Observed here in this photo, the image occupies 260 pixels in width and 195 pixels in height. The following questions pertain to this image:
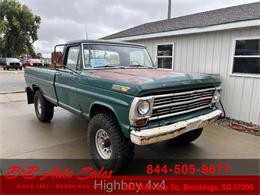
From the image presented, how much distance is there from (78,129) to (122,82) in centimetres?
281

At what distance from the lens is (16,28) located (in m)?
37.9

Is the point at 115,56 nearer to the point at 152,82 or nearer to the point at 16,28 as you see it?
the point at 152,82

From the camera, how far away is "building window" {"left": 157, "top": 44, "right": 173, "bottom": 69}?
7602 mm

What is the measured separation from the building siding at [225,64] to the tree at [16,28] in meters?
39.3

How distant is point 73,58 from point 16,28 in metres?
41.0

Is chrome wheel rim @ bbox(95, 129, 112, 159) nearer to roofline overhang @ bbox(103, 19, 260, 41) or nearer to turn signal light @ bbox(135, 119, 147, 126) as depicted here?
turn signal light @ bbox(135, 119, 147, 126)

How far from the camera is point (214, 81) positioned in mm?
3312

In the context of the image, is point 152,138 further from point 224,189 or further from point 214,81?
point 214,81

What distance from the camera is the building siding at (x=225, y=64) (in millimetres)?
5520

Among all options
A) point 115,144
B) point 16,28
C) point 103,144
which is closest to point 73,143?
point 103,144

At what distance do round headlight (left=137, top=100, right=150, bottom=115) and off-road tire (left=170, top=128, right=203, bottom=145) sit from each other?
187 cm

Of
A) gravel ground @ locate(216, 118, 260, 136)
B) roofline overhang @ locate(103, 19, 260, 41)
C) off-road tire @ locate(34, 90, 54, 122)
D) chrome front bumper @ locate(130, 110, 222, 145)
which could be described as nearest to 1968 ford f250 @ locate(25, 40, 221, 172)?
chrome front bumper @ locate(130, 110, 222, 145)

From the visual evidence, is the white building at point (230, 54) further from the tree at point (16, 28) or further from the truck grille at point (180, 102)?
the tree at point (16, 28)

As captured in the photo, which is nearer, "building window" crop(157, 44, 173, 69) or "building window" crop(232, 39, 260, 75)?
"building window" crop(232, 39, 260, 75)
